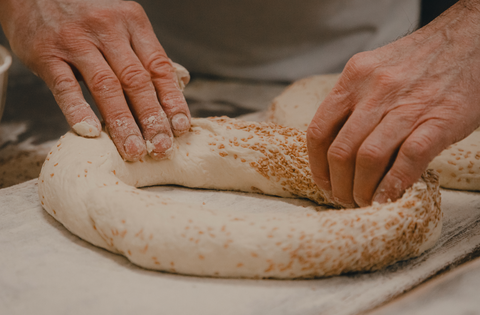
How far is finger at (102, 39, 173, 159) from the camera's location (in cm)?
159

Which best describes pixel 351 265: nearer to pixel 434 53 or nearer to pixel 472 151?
pixel 434 53

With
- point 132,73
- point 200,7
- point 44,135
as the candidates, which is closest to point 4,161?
point 44,135

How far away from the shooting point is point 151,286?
112 cm

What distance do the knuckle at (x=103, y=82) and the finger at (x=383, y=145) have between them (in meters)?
1.02

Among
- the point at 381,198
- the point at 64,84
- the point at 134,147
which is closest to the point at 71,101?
the point at 64,84

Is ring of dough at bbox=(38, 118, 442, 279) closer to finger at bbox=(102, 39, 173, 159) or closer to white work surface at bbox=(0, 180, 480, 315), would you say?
white work surface at bbox=(0, 180, 480, 315)

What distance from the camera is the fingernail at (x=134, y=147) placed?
154cm

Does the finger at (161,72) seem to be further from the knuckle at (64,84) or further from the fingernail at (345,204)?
the fingernail at (345,204)

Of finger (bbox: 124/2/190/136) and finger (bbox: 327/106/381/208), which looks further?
finger (bbox: 124/2/190/136)

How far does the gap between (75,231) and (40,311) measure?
1.03 feet

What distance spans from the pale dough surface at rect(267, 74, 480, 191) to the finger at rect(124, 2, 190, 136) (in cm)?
67

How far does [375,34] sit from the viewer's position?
2.82 meters

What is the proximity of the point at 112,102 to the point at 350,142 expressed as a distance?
95 cm

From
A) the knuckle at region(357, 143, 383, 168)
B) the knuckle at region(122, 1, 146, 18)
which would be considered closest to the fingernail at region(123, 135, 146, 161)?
the knuckle at region(122, 1, 146, 18)
